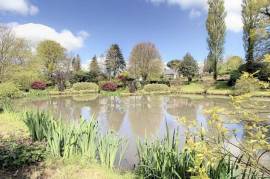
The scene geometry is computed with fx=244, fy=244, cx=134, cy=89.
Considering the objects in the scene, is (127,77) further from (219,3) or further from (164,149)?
(164,149)

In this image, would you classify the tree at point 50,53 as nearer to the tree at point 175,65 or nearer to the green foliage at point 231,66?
the tree at point 175,65

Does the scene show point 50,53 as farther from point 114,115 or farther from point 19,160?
point 19,160

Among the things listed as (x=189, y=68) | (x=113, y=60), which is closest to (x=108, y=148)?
(x=189, y=68)

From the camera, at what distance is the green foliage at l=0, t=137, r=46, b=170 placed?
3.49 m

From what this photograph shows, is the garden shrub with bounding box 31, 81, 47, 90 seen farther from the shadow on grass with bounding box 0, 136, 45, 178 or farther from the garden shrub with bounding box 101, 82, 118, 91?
the shadow on grass with bounding box 0, 136, 45, 178

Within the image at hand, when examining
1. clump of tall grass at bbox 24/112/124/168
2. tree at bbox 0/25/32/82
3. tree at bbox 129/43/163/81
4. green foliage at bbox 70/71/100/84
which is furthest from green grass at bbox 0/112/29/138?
tree at bbox 129/43/163/81

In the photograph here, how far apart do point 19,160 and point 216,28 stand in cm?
2891

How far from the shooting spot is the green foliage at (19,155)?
349 centimetres

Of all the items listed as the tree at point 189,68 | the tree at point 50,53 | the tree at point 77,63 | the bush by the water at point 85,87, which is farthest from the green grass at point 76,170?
the tree at point 77,63

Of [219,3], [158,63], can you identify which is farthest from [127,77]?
[219,3]

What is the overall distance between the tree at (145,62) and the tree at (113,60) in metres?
9.02

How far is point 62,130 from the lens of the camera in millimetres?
3875

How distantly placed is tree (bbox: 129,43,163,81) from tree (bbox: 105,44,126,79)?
9.02 meters

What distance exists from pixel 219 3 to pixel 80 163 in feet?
97.6
